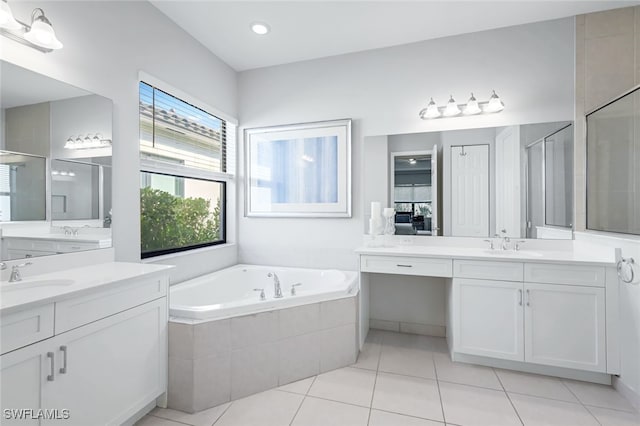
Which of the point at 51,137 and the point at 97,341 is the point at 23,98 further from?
the point at 97,341

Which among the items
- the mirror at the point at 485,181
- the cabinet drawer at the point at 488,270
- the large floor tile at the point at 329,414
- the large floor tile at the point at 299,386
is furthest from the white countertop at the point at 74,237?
the cabinet drawer at the point at 488,270

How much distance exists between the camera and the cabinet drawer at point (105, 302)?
1.25m

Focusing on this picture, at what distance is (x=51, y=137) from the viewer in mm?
1656

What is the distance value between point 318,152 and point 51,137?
2042 mm

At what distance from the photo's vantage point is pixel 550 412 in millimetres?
1728

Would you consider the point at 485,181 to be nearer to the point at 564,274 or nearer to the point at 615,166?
the point at 615,166

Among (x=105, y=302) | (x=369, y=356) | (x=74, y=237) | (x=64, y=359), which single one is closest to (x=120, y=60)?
(x=74, y=237)

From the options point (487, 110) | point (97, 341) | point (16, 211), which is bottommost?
point (97, 341)

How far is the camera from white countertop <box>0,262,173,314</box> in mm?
1136

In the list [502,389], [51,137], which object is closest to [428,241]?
[502,389]

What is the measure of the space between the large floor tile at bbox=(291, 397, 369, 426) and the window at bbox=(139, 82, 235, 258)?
5.28 feet

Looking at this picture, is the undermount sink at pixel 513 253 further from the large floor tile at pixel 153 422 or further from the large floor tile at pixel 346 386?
the large floor tile at pixel 153 422

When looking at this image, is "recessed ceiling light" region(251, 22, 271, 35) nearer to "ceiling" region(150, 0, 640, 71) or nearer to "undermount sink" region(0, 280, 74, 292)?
"ceiling" region(150, 0, 640, 71)

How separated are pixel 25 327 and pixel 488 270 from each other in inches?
101
